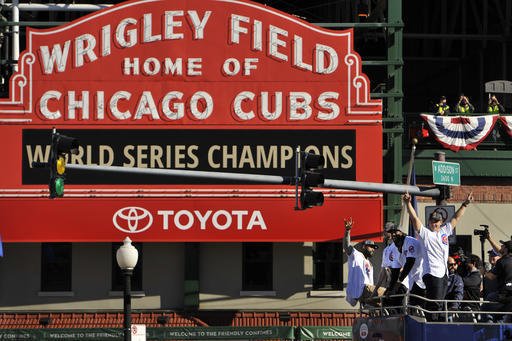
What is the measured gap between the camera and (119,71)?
35219mm

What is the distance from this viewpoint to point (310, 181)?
2453 centimetres

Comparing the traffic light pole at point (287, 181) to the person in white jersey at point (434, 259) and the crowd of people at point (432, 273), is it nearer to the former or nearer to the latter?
the crowd of people at point (432, 273)

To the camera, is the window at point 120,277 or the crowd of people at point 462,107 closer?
the window at point 120,277

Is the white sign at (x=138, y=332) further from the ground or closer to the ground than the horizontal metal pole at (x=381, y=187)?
closer to the ground

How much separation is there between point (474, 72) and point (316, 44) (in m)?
19.7

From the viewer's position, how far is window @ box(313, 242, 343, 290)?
3631 centimetres

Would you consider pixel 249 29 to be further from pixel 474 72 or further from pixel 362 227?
pixel 474 72

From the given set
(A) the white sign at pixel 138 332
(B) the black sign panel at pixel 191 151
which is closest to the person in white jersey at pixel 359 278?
(A) the white sign at pixel 138 332

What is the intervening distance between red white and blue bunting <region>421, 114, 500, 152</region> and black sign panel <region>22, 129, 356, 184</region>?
10.6ft

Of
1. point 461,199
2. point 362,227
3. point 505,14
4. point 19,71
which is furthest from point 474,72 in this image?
point 19,71

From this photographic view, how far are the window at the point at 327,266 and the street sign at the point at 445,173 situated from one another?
39.2 ft

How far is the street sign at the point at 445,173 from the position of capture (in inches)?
961

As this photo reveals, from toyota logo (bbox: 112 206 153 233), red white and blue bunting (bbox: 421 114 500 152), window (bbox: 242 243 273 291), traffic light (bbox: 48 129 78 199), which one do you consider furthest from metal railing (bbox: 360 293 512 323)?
red white and blue bunting (bbox: 421 114 500 152)

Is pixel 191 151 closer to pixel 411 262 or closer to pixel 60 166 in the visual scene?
pixel 60 166
